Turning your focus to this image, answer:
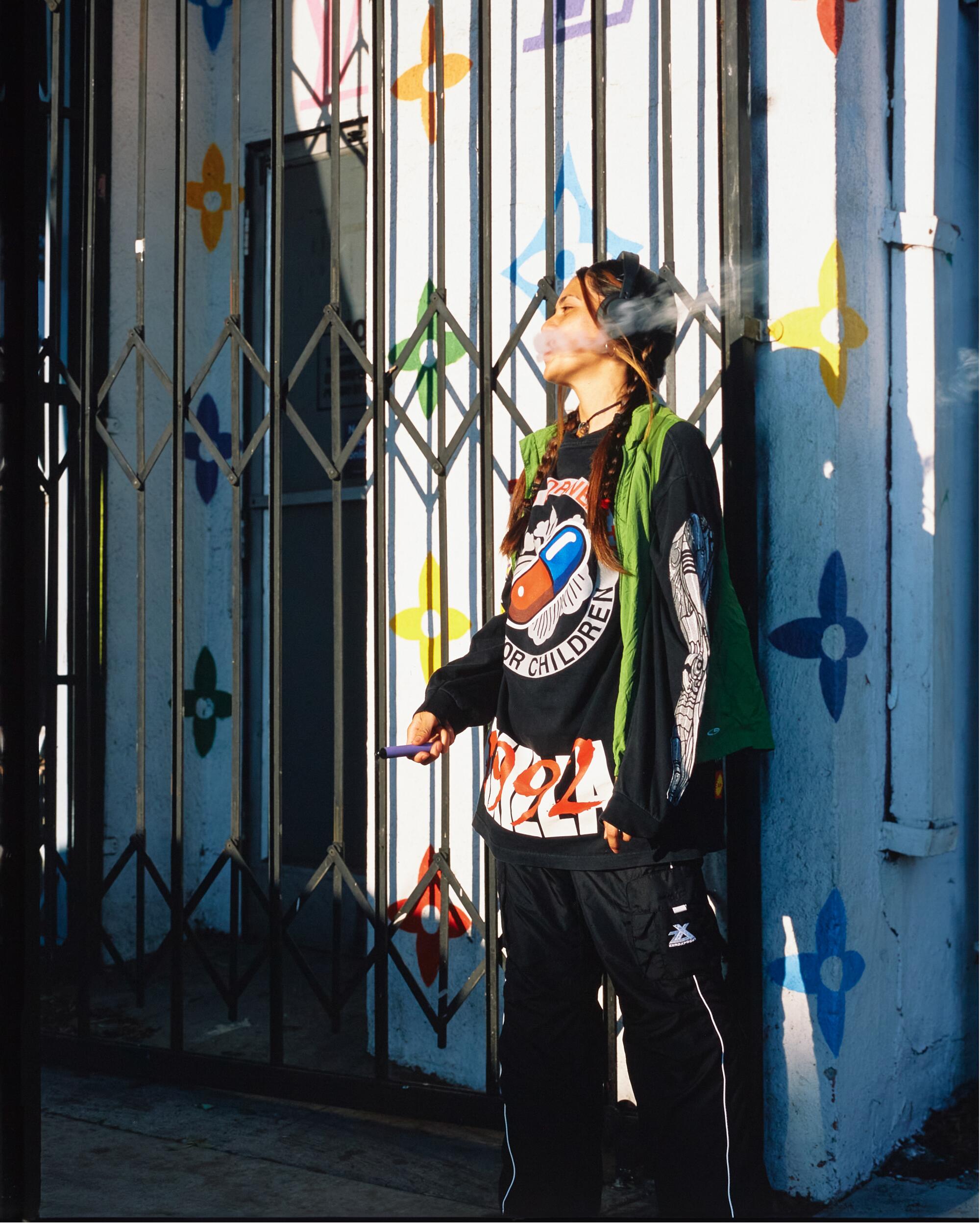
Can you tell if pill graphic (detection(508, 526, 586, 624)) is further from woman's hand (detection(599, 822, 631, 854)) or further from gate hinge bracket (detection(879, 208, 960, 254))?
gate hinge bracket (detection(879, 208, 960, 254))

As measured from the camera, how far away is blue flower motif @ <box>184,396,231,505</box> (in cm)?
453

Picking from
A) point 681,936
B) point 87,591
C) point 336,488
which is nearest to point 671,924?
point 681,936

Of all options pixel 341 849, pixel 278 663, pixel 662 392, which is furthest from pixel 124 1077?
pixel 662 392

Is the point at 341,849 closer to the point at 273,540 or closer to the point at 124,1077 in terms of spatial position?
the point at 273,540

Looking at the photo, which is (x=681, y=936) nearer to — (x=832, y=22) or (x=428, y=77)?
(x=832, y=22)

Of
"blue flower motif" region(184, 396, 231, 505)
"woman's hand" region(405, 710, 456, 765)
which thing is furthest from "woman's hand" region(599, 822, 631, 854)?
"blue flower motif" region(184, 396, 231, 505)

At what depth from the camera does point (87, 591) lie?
3.60m

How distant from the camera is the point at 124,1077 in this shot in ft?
11.5

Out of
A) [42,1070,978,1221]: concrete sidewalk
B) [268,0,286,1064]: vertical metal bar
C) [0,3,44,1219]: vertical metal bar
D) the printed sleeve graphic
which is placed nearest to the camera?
[0,3,44,1219]: vertical metal bar

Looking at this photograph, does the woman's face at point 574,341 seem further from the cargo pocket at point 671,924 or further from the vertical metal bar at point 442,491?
the cargo pocket at point 671,924

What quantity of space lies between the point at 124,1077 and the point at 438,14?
10.1 feet

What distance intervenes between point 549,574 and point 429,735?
0.44 m

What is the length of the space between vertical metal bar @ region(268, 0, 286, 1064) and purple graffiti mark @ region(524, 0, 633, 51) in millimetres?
695

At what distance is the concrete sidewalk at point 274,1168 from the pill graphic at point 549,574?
4.34ft
